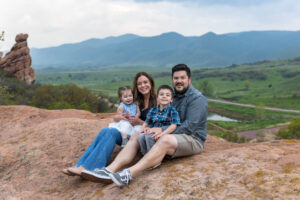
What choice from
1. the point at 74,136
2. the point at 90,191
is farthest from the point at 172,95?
the point at 74,136

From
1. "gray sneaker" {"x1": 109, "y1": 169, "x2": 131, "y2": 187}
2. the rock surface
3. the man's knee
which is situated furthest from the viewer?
the man's knee

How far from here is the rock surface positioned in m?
3.82

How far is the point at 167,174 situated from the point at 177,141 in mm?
653

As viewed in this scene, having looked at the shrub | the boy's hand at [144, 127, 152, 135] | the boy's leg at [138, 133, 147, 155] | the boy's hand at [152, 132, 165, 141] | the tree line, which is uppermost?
the boy's hand at [144, 127, 152, 135]

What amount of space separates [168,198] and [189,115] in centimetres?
179

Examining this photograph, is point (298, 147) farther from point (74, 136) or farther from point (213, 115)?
point (213, 115)

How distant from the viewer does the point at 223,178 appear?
4.13 meters

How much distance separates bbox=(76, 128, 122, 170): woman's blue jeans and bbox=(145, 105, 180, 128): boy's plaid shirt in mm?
843

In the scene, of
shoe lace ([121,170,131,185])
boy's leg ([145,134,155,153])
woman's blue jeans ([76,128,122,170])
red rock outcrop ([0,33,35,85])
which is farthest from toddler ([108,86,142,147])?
red rock outcrop ([0,33,35,85])

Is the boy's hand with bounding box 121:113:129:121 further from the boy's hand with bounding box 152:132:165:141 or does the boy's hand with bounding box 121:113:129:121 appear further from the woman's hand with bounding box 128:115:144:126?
the boy's hand with bounding box 152:132:165:141

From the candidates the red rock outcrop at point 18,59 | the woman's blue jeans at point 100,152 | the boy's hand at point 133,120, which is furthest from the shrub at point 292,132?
the red rock outcrop at point 18,59

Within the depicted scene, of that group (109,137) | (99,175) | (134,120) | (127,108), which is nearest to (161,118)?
(134,120)

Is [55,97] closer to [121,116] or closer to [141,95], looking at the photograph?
[141,95]

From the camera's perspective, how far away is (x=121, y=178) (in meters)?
4.32
